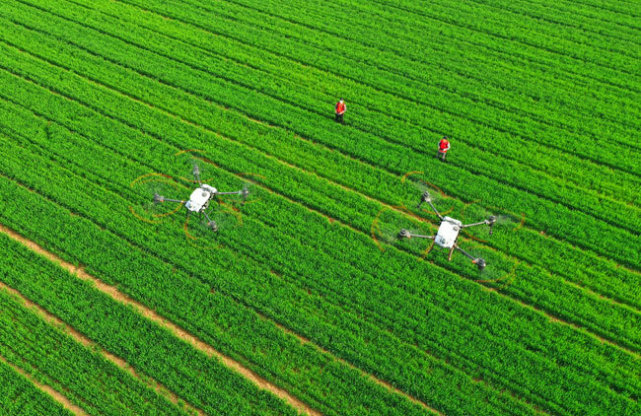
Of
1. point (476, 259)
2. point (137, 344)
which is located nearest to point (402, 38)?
point (476, 259)

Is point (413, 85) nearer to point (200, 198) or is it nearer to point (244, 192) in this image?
point (244, 192)

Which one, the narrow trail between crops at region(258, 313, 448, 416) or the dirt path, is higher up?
the narrow trail between crops at region(258, 313, 448, 416)

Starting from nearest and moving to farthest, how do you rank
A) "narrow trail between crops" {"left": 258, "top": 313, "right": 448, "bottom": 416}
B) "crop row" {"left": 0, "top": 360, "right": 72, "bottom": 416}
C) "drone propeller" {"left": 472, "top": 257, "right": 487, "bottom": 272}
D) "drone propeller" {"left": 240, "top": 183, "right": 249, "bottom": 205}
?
"narrow trail between crops" {"left": 258, "top": 313, "right": 448, "bottom": 416}, "crop row" {"left": 0, "top": 360, "right": 72, "bottom": 416}, "drone propeller" {"left": 472, "top": 257, "right": 487, "bottom": 272}, "drone propeller" {"left": 240, "top": 183, "right": 249, "bottom": 205}

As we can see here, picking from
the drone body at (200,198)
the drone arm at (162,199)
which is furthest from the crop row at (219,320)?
the drone body at (200,198)

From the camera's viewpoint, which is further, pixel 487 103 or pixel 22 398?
pixel 487 103

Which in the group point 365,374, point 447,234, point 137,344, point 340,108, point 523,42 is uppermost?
point 523,42

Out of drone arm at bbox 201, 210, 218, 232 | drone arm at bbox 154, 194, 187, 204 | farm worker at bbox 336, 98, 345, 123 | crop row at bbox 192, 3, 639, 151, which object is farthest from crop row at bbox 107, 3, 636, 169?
drone arm at bbox 154, 194, 187, 204

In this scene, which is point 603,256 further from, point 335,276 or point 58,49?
point 58,49

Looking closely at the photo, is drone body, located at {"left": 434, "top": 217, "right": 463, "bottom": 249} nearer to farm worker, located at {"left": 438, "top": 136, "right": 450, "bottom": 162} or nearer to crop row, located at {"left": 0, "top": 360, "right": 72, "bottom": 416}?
farm worker, located at {"left": 438, "top": 136, "right": 450, "bottom": 162}
